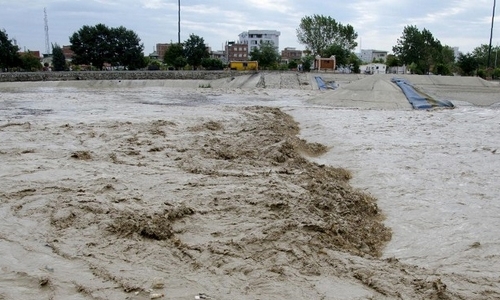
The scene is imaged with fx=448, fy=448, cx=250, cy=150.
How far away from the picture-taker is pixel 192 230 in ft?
19.7

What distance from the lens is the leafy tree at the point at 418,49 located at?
197ft

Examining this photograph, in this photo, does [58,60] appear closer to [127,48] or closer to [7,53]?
[7,53]

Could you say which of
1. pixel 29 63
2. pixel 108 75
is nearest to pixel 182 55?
pixel 108 75

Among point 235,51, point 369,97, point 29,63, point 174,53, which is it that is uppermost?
point 235,51

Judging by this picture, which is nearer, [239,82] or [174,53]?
[239,82]

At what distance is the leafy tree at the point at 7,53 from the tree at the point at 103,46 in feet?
21.8

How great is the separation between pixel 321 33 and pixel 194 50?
28.3m

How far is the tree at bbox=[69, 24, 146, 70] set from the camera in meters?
54.0

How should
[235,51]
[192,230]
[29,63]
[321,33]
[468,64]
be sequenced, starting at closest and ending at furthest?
[192,230] < [468,64] < [29,63] < [321,33] < [235,51]

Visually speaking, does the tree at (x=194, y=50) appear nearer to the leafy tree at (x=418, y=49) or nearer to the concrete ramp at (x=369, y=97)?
the leafy tree at (x=418, y=49)

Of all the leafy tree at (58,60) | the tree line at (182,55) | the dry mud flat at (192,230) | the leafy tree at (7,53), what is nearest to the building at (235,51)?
the tree line at (182,55)

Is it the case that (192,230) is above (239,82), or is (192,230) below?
below

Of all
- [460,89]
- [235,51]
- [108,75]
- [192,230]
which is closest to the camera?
[192,230]

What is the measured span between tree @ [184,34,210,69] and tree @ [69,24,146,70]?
20.8 feet
